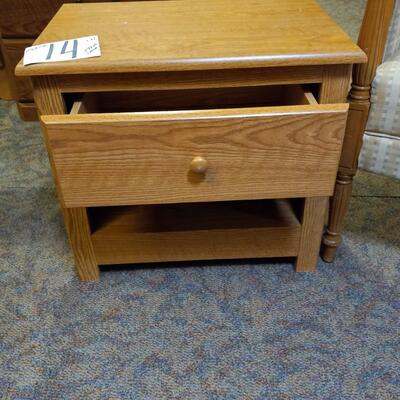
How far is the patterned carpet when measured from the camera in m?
0.61

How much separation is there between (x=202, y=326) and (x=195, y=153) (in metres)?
0.29

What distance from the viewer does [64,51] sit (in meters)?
0.61

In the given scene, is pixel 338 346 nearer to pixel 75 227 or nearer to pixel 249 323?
pixel 249 323

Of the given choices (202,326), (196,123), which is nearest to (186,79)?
(196,123)

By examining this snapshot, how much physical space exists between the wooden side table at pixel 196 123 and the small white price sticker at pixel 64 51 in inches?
0.7

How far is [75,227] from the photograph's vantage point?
712mm

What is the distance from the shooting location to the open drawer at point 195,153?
0.56 meters

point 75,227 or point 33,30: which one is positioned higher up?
point 33,30

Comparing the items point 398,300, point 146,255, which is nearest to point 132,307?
point 146,255

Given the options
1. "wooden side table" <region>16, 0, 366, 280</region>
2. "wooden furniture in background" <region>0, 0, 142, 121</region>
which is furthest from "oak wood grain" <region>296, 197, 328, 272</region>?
"wooden furniture in background" <region>0, 0, 142, 121</region>

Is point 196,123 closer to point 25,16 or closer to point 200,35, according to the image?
point 200,35

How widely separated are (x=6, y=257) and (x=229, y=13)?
62cm

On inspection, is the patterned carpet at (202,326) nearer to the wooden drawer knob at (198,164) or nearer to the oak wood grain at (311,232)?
the oak wood grain at (311,232)

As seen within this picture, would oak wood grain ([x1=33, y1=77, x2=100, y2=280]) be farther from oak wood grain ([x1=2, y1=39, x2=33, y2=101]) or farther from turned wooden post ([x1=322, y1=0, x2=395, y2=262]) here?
oak wood grain ([x1=2, y1=39, x2=33, y2=101])
